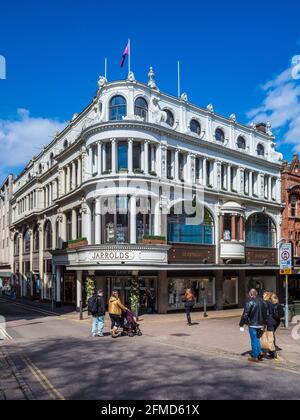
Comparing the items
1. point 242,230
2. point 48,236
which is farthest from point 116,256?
point 48,236

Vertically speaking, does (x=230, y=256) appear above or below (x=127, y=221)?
below

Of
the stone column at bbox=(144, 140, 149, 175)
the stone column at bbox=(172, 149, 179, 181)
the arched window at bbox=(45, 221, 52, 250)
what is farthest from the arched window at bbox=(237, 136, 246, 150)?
the arched window at bbox=(45, 221, 52, 250)

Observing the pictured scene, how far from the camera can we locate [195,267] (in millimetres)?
31125

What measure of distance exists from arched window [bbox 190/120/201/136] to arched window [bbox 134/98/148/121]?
4859mm

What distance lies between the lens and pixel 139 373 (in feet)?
36.0

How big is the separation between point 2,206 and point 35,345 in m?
58.5

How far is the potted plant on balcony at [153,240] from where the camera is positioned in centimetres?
2816

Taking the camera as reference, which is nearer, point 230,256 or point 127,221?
point 127,221

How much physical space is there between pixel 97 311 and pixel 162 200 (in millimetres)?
13469

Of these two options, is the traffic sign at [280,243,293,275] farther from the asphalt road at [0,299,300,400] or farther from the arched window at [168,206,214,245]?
the arched window at [168,206,214,245]

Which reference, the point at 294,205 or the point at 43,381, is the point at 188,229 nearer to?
the point at 294,205

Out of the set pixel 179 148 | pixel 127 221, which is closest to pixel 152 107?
pixel 179 148
